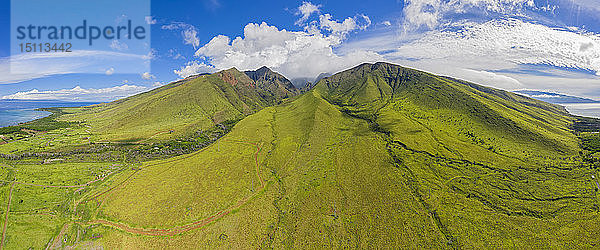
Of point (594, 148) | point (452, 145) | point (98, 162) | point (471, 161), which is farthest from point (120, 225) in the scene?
point (594, 148)

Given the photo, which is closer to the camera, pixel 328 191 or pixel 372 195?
pixel 372 195

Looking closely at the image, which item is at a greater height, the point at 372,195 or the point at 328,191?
the point at 372,195

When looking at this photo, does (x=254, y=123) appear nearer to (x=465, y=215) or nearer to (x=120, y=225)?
(x=120, y=225)

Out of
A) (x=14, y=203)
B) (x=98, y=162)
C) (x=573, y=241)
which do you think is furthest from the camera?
(x=98, y=162)

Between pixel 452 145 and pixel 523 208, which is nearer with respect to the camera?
pixel 523 208

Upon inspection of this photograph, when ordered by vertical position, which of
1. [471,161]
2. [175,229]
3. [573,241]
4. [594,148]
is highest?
[594,148]

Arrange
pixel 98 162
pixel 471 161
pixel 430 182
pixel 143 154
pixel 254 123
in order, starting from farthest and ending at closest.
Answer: pixel 254 123
pixel 143 154
pixel 98 162
pixel 471 161
pixel 430 182
